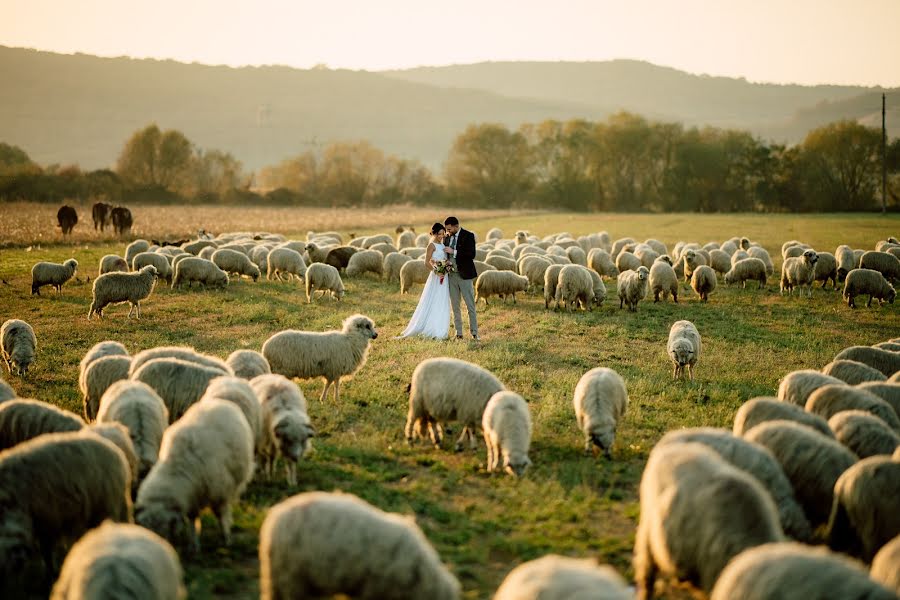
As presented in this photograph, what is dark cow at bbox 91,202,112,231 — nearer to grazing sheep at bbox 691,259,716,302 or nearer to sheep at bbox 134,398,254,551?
grazing sheep at bbox 691,259,716,302

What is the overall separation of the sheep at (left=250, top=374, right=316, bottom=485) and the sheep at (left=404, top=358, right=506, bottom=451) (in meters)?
1.72

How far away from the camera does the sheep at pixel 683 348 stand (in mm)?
12047

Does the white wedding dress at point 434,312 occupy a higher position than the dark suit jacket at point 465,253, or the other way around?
the dark suit jacket at point 465,253

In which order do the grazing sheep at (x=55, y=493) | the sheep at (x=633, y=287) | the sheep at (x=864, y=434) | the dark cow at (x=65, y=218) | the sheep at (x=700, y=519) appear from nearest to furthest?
the sheep at (x=700, y=519) < the grazing sheep at (x=55, y=493) < the sheep at (x=864, y=434) < the sheep at (x=633, y=287) < the dark cow at (x=65, y=218)

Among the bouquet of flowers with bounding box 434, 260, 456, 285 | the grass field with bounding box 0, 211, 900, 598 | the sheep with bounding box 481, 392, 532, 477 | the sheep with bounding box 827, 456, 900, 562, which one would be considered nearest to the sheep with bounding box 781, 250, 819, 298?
the grass field with bounding box 0, 211, 900, 598

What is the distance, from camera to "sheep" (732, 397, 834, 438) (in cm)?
704

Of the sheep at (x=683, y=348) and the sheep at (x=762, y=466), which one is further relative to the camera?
the sheep at (x=683, y=348)

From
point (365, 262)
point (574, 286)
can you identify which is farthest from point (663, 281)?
point (365, 262)

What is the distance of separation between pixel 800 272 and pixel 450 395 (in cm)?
1697

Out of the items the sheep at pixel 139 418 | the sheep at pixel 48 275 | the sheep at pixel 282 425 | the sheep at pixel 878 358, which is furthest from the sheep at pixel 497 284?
the sheep at pixel 139 418

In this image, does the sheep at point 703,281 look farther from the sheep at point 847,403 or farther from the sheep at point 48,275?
the sheep at point 48,275

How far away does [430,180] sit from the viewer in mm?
83125

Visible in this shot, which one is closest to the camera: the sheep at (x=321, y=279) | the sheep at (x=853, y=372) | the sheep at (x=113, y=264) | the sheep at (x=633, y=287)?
the sheep at (x=853, y=372)

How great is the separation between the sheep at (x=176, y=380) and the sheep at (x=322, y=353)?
213 centimetres
